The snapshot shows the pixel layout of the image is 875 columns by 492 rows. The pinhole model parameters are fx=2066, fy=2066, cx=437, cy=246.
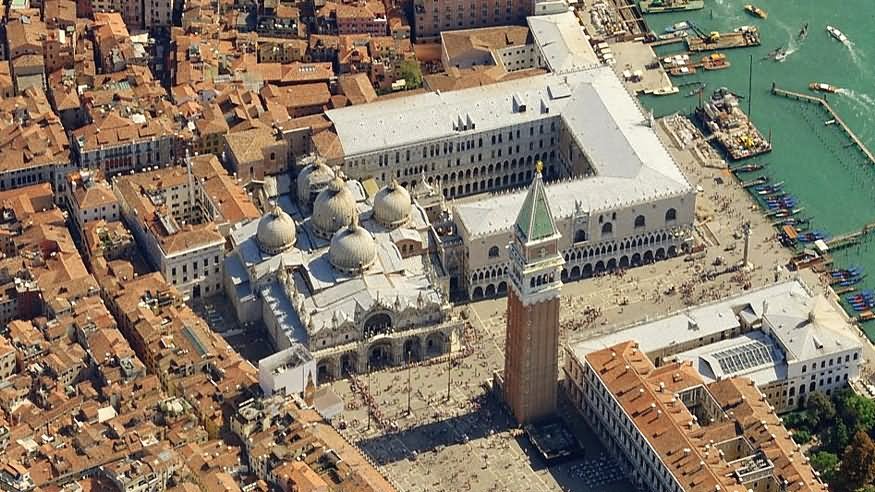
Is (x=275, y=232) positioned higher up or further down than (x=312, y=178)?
further down

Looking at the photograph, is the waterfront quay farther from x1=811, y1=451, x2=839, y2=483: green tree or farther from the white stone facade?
x1=811, y1=451, x2=839, y2=483: green tree

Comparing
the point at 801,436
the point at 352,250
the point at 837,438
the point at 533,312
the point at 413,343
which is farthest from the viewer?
the point at 413,343

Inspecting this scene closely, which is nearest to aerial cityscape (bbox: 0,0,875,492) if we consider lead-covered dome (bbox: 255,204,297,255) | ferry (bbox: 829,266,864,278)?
lead-covered dome (bbox: 255,204,297,255)

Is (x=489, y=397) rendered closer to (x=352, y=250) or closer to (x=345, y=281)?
(x=345, y=281)

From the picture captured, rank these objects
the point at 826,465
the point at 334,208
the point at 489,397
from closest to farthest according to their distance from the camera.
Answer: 1. the point at 826,465
2. the point at 489,397
3. the point at 334,208

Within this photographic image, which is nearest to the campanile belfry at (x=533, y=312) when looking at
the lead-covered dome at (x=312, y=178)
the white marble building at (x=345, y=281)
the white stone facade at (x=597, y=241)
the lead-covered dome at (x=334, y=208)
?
the white marble building at (x=345, y=281)

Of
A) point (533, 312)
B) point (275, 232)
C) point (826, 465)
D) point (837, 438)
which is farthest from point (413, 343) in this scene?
point (826, 465)
